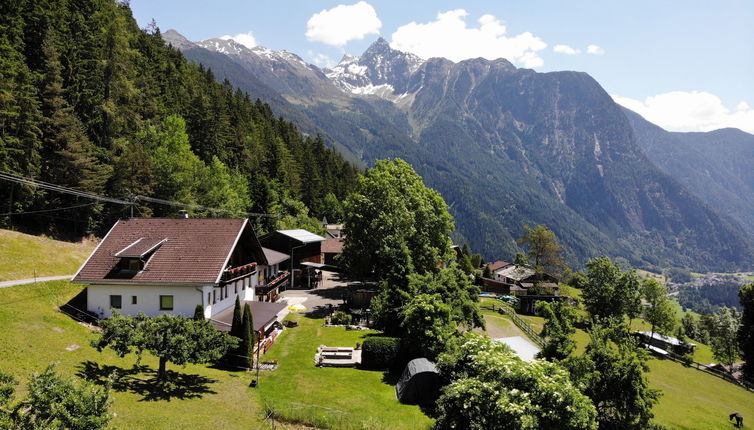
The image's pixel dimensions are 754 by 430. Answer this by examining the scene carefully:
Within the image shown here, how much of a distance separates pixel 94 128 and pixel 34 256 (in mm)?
22092

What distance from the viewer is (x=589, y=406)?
17594 mm

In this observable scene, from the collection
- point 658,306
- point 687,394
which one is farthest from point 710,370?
point 687,394

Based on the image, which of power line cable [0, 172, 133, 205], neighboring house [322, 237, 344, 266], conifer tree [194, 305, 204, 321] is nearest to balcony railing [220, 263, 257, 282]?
conifer tree [194, 305, 204, 321]

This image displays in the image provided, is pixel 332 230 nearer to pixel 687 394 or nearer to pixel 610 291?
pixel 610 291

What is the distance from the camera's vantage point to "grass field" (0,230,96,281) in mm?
34956

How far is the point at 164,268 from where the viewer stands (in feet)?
107

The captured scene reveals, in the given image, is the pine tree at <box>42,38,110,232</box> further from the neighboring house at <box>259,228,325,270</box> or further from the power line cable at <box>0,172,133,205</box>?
the neighboring house at <box>259,228,325,270</box>

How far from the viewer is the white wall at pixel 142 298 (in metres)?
31.8

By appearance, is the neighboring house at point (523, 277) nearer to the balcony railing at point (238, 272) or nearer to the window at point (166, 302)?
the balcony railing at point (238, 272)

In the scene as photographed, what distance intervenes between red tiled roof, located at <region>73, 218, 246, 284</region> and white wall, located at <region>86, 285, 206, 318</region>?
32.1 inches

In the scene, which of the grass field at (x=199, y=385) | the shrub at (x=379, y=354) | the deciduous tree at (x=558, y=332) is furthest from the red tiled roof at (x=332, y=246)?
the deciduous tree at (x=558, y=332)

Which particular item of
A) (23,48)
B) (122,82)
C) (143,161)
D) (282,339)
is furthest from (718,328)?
(23,48)

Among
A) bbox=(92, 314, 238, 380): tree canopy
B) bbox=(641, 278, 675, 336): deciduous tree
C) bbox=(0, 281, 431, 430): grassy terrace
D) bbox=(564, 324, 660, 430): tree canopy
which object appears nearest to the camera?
bbox=(0, 281, 431, 430): grassy terrace

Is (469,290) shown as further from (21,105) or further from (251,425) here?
(21,105)
